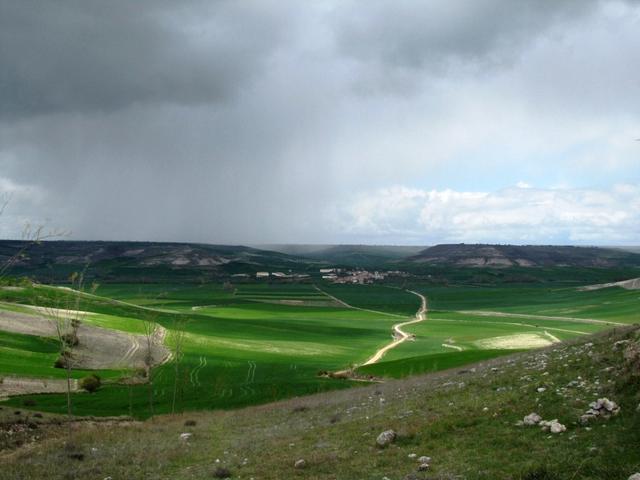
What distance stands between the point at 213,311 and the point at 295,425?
4679 inches

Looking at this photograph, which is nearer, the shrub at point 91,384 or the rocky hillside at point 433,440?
the rocky hillside at point 433,440

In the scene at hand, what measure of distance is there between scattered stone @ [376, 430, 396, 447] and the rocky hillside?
Result: 0.04 m

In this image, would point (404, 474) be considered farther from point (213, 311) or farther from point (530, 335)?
point (213, 311)

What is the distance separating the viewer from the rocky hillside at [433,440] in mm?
12461

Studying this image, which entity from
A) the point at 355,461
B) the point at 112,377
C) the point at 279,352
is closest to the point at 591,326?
the point at 279,352

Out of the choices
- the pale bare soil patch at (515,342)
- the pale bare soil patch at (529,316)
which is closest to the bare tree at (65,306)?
the pale bare soil patch at (515,342)

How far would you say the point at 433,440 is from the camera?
15.8 meters

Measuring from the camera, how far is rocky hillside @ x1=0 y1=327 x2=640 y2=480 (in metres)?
→ 12.5

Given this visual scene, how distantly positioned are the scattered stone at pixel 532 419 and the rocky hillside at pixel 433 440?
4 cm

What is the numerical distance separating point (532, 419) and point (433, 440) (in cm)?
302

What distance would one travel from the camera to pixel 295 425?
24031 millimetres

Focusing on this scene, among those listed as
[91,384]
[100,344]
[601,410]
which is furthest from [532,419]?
[100,344]

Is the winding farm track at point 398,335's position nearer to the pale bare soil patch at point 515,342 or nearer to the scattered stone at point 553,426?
the pale bare soil patch at point 515,342

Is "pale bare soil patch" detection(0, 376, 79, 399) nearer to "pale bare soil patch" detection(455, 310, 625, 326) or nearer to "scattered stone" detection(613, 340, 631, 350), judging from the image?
"scattered stone" detection(613, 340, 631, 350)
